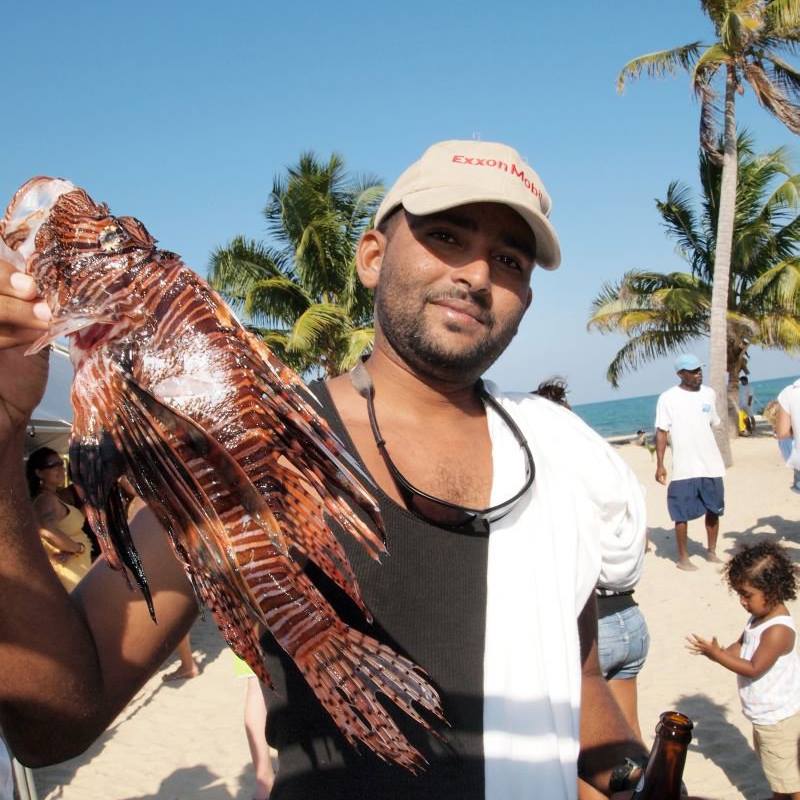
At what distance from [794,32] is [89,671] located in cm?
1835

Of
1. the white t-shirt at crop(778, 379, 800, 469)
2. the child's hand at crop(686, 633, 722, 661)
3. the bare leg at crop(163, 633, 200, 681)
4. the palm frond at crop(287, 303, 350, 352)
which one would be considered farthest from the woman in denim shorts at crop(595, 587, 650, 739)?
the palm frond at crop(287, 303, 350, 352)

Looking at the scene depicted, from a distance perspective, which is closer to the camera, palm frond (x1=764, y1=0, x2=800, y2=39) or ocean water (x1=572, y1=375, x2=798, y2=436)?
palm frond (x1=764, y1=0, x2=800, y2=39)

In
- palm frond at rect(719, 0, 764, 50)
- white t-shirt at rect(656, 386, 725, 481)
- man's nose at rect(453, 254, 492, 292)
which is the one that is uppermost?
palm frond at rect(719, 0, 764, 50)

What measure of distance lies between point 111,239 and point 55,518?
16.4ft

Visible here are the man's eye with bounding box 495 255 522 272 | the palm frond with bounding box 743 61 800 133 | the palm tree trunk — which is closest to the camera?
the man's eye with bounding box 495 255 522 272

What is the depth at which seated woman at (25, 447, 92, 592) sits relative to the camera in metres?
5.21

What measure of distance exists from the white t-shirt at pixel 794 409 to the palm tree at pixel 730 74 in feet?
26.4

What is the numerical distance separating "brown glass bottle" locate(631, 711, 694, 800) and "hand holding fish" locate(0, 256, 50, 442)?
160 cm

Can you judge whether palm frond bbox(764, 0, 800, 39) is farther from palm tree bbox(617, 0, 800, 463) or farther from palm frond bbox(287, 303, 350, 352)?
palm frond bbox(287, 303, 350, 352)

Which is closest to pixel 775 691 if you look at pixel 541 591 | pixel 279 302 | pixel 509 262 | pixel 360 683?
pixel 541 591

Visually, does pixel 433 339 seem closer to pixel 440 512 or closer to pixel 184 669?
pixel 440 512

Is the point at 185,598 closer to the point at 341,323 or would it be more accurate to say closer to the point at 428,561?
the point at 428,561

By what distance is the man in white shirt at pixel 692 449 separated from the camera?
7.56 m

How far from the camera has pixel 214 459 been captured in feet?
3.25
